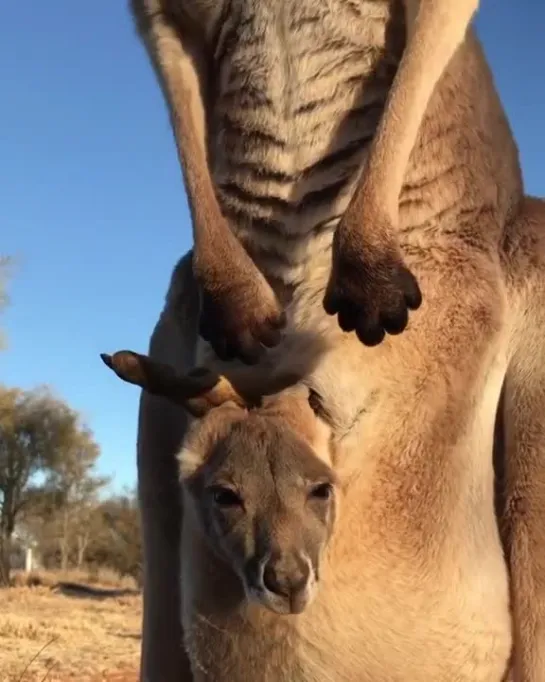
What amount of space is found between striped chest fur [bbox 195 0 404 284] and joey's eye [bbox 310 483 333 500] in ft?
1.70

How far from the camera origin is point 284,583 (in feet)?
5.55

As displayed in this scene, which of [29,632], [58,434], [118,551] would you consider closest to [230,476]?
[29,632]

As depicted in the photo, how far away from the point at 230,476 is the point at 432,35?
101cm

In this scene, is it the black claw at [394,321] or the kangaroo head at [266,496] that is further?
the black claw at [394,321]

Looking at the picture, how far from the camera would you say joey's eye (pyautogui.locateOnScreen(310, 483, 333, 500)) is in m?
1.83

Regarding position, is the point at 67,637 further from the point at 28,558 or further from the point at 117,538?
the point at 28,558

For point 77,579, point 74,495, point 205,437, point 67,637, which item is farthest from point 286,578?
point 74,495

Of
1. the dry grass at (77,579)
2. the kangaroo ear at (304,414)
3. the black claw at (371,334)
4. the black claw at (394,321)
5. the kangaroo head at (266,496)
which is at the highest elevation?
the dry grass at (77,579)

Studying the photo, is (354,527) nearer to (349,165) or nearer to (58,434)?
(349,165)

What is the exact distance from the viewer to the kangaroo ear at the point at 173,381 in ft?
6.26

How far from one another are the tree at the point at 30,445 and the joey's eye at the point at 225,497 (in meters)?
25.6

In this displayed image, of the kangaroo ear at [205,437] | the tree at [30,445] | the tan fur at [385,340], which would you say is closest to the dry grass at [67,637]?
the tan fur at [385,340]

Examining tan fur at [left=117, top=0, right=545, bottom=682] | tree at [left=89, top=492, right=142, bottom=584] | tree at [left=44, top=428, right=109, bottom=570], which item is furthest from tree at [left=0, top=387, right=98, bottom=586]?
tan fur at [left=117, top=0, right=545, bottom=682]

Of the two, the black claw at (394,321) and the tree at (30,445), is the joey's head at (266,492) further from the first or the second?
the tree at (30,445)
